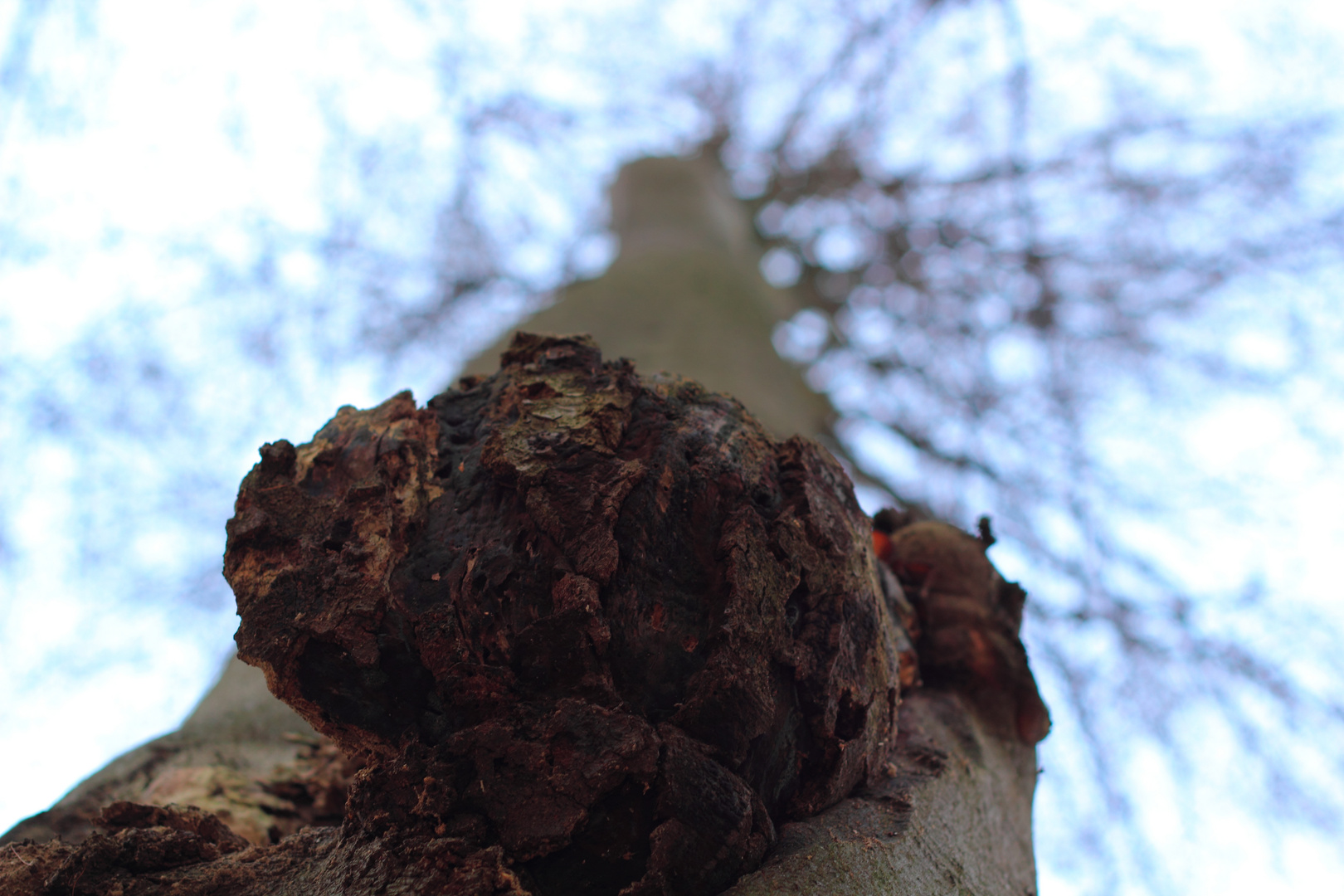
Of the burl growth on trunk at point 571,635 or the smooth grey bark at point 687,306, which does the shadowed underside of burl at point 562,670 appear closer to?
the burl growth on trunk at point 571,635

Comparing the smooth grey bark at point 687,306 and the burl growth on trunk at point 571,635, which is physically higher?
the smooth grey bark at point 687,306

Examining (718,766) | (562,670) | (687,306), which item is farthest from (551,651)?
(687,306)

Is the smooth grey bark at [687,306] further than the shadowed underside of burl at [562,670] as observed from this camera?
Yes

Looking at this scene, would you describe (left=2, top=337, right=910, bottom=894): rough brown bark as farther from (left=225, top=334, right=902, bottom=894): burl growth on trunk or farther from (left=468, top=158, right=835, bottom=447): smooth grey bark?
(left=468, top=158, right=835, bottom=447): smooth grey bark

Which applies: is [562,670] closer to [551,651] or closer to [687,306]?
[551,651]

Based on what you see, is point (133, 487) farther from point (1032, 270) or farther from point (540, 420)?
point (1032, 270)

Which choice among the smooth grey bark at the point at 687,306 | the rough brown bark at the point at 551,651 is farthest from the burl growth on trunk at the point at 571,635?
the smooth grey bark at the point at 687,306

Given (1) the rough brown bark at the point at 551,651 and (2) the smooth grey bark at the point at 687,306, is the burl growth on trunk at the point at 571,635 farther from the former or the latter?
(2) the smooth grey bark at the point at 687,306
